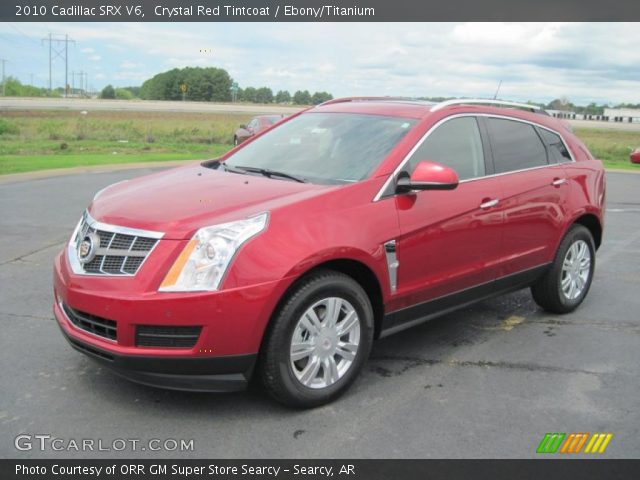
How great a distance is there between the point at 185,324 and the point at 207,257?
364 millimetres

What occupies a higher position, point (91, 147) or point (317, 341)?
point (91, 147)

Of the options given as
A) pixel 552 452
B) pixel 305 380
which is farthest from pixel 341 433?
pixel 552 452

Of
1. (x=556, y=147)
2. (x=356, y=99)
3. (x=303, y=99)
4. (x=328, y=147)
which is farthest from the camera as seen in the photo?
(x=303, y=99)

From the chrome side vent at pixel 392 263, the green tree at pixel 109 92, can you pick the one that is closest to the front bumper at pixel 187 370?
the chrome side vent at pixel 392 263

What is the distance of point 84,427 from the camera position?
139 inches

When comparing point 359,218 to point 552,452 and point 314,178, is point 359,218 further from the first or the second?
point 552,452

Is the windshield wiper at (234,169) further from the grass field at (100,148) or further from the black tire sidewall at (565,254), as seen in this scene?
the grass field at (100,148)

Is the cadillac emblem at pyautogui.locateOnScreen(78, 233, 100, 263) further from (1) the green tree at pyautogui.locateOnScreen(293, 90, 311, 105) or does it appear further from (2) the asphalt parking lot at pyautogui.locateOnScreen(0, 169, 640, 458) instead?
(1) the green tree at pyautogui.locateOnScreen(293, 90, 311, 105)

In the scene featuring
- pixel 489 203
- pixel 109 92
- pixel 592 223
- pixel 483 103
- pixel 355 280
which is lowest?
pixel 355 280

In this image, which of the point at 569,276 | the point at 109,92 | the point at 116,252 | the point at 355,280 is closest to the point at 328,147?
the point at 355,280

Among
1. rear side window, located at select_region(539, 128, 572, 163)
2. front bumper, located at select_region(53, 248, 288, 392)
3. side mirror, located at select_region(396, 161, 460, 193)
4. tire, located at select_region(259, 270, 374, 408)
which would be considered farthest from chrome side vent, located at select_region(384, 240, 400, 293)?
rear side window, located at select_region(539, 128, 572, 163)

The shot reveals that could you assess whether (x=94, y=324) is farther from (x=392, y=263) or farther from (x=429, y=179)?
(x=429, y=179)

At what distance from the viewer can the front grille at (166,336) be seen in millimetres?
3389

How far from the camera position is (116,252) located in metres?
3.58
